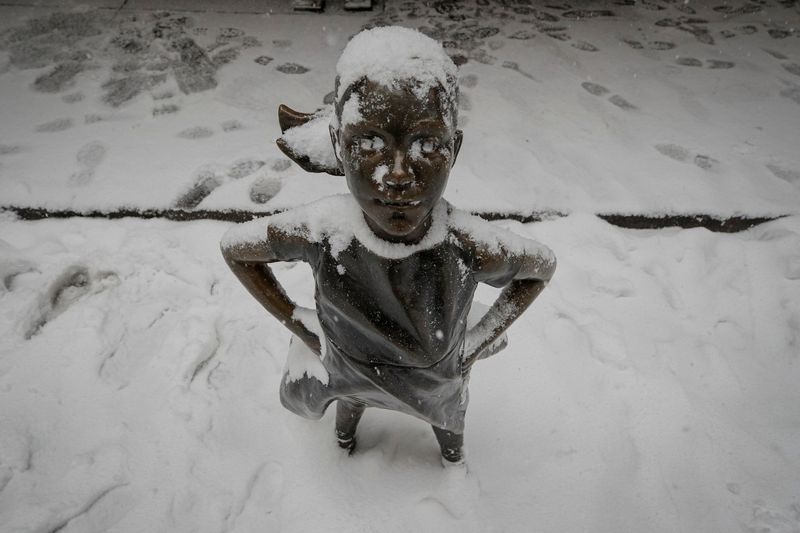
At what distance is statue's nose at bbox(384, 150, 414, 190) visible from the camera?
0.87 m

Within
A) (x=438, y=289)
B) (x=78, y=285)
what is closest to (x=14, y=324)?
(x=78, y=285)

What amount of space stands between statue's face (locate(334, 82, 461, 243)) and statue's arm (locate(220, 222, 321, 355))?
0.26m

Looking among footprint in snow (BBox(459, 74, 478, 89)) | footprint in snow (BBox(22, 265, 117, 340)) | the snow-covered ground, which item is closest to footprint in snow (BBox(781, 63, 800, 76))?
the snow-covered ground

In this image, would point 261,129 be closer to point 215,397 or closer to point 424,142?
point 215,397

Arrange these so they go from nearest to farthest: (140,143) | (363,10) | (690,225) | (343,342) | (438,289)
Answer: (438,289) < (343,342) < (690,225) < (140,143) < (363,10)

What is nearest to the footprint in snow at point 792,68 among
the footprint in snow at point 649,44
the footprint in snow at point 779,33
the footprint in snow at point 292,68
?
the footprint in snow at point 779,33

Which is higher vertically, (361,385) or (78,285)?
(361,385)

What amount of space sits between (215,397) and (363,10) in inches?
143

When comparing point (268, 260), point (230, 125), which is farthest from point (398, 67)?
point (230, 125)

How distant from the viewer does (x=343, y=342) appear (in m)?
1.19

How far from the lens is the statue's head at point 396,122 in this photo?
2.80 feet

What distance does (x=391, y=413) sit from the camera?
5.87ft

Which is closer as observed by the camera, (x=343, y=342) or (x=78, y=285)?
(x=343, y=342)

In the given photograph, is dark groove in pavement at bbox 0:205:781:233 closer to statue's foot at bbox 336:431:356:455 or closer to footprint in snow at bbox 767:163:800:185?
footprint in snow at bbox 767:163:800:185
